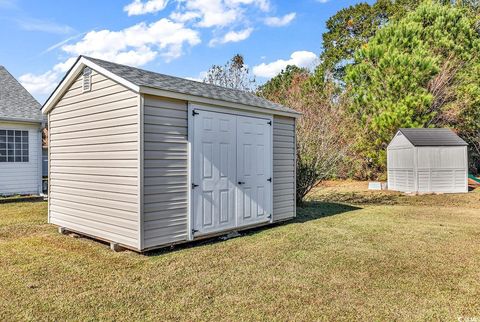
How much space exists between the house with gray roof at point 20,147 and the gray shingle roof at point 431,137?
507 inches

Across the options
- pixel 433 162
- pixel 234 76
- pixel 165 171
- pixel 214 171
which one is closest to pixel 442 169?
pixel 433 162

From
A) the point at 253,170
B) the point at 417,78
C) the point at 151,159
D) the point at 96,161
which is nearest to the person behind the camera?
the point at 151,159

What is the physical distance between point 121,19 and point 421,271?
33.7 feet

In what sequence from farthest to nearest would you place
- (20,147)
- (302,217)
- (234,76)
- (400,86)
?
(234,76) < (400,86) < (20,147) < (302,217)

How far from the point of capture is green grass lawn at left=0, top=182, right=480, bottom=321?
9.78ft

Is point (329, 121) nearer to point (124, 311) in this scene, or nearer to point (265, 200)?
point (265, 200)

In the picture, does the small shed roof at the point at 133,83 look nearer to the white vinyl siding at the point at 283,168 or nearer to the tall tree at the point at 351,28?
the white vinyl siding at the point at 283,168

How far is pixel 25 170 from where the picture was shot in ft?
34.0

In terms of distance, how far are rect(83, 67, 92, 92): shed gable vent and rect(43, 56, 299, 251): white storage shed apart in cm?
2

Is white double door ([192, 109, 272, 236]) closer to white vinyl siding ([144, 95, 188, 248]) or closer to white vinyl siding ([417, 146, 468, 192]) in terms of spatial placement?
white vinyl siding ([144, 95, 188, 248])

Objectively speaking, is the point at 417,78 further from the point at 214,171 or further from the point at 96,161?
the point at 96,161

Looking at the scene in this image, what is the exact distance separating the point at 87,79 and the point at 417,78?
44.0 ft

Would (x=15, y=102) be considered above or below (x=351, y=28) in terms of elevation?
below

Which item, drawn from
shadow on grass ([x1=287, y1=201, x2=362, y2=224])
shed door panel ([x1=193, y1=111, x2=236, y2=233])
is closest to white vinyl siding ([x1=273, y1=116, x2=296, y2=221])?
A: shadow on grass ([x1=287, y1=201, x2=362, y2=224])
